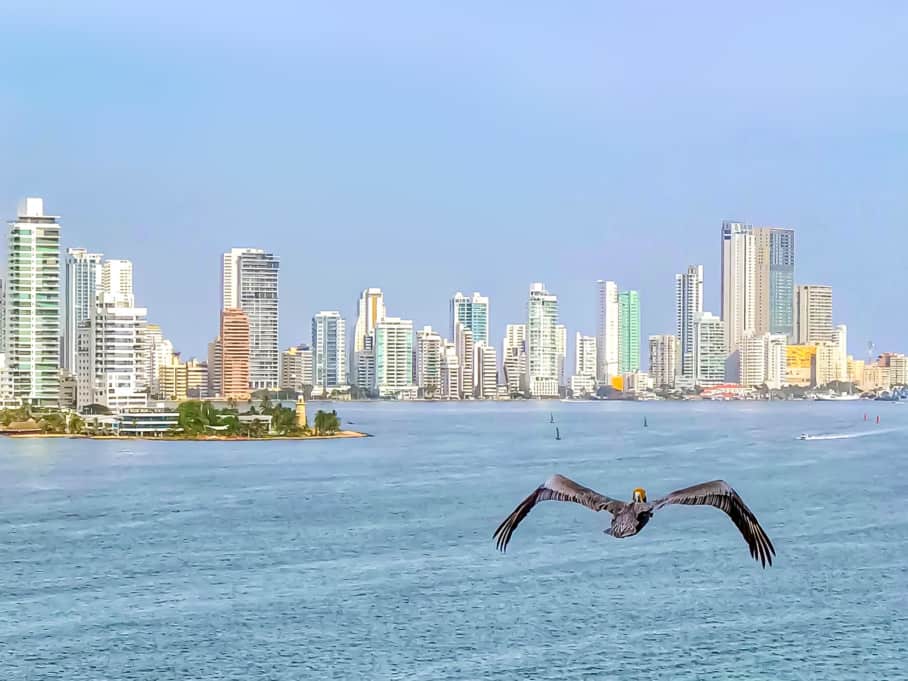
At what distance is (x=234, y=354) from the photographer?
573ft

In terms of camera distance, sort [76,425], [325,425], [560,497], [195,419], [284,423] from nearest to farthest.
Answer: [560,497] < [195,419] < [284,423] < [76,425] < [325,425]

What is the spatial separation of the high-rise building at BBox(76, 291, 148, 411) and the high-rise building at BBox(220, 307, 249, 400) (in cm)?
6189

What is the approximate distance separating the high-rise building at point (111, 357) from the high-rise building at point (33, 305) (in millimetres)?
7780

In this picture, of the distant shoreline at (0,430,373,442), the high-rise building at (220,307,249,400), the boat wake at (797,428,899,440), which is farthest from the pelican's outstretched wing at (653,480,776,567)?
the high-rise building at (220,307,249,400)

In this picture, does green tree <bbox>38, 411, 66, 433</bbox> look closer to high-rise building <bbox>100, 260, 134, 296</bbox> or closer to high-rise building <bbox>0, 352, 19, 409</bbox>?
high-rise building <bbox>0, 352, 19, 409</bbox>

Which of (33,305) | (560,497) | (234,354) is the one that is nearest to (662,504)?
(560,497)

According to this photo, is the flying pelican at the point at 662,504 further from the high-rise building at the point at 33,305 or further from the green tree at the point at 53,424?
the high-rise building at the point at 33,305

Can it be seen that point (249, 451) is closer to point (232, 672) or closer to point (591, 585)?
point (591, 585)

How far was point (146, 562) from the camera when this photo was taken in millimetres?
40312

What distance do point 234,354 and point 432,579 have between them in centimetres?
14000

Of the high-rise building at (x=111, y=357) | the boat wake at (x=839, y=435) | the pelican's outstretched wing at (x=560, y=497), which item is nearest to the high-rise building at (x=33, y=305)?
the high-rise building at (x=111, y=357)

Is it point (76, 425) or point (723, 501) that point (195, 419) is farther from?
point (723, 501)

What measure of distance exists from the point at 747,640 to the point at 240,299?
6808 inches

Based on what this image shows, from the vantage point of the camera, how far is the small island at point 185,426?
333 ft
